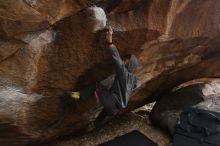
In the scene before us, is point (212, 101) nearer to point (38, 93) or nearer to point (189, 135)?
point (189, 135)

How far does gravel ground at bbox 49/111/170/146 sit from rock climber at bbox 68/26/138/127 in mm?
1737

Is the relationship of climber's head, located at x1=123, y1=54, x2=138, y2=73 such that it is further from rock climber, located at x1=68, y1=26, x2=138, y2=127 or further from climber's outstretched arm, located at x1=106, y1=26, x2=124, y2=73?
climber's outstretched arm, located at x1=106, y1=26, x2=124, y2=73

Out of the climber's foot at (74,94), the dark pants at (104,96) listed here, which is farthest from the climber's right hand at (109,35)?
the climber's foot at (74,94)

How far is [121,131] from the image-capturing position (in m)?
8.62

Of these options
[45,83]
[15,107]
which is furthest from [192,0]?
[15,107]

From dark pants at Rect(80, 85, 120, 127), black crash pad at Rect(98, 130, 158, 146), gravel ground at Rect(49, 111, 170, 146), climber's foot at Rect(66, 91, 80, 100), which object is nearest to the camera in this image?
dark pants at Rect(80, 85, 120, 127)

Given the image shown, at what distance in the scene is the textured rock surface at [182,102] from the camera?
28.5 ft

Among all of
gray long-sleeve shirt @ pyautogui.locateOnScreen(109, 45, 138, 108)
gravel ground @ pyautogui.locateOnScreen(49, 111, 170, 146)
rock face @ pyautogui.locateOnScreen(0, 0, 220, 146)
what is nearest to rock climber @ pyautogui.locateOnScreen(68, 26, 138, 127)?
gray long-sleeve shirt @ pyautogui.locateOnScreen(109, 45, 138, 108)

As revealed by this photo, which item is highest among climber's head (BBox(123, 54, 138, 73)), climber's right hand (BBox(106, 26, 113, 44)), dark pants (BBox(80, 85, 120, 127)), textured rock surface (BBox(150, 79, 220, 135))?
climber's right hand (BBox(106, 26, 113, 44))

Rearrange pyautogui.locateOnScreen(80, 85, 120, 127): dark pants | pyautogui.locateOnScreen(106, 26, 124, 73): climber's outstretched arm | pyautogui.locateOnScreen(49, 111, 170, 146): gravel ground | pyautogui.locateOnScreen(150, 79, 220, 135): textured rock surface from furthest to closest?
pyautogui.locateOnScreen(150, 79, 220, 135): textured rock surface, pyautogui.locateOnScreen(49, 111, 170, 146): gravel ground, pyautogui.locateOnScreen(80, 85, 120, 127): dark pants, pyautogui.locateOnScreen(106, 26, 124, 73): climber's outstretched arm

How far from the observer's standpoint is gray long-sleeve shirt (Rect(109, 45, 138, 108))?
616 cm

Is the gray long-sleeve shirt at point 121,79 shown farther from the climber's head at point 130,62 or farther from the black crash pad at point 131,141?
the black crash pad at point 131,141

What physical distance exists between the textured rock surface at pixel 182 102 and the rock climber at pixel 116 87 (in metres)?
→ 2.45

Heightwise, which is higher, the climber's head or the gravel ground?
the climber's head
